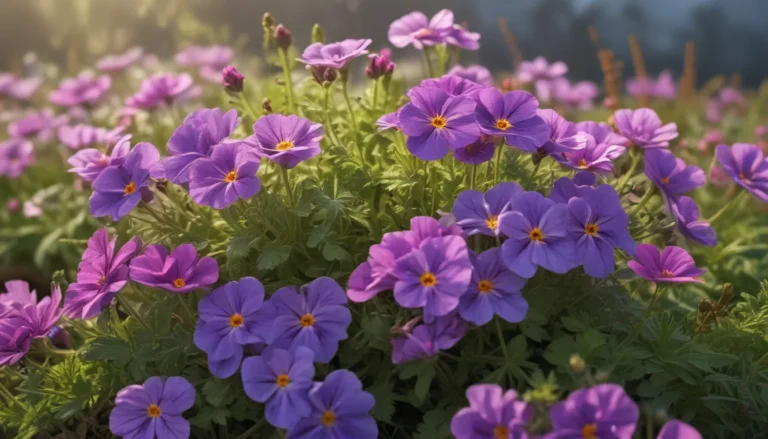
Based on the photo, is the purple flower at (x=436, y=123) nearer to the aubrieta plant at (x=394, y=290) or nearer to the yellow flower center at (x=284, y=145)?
the aubrieta plant at (x=394, y=290)

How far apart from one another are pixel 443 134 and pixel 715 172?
2.05m

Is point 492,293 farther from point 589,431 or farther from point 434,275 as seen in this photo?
point 589,431

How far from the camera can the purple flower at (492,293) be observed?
122 centimetres

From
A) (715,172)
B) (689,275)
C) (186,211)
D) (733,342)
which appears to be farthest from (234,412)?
(715,172)

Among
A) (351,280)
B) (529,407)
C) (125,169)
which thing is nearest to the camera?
(529,407)

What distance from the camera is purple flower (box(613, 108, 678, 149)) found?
5.57 feet

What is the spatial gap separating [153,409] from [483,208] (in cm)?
70

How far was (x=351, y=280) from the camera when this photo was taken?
4.27ft

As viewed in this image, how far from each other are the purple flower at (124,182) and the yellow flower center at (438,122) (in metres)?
0.57

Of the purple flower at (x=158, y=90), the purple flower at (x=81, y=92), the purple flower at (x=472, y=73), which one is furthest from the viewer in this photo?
the purple flower at (x=81, y=92)

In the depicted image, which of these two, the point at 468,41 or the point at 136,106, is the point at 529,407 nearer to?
the point at 468,41

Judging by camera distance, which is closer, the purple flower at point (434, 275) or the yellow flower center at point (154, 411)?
the purple flower at point (434, 275)

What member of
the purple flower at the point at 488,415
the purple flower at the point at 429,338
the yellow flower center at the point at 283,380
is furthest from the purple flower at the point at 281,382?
the purple flower at the point at 488,415

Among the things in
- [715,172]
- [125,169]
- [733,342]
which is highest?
[125,169]
